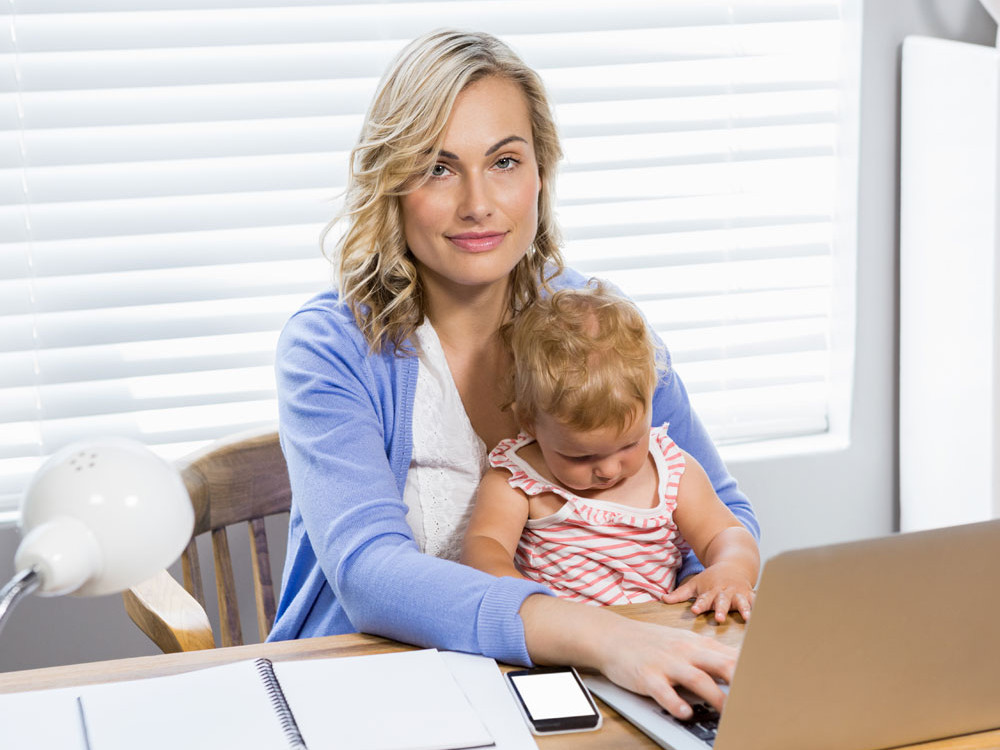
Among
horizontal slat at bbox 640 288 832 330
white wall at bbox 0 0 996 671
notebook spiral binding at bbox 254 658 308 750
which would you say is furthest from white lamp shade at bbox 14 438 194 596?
horizontal slat at bbox 640 288 832 330

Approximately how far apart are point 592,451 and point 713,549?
0.65 ft

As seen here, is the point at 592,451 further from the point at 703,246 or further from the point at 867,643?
the point at 703,246

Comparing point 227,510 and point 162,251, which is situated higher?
point 162,251

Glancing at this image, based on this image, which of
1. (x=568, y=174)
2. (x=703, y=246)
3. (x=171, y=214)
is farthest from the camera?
(x=703, y=246)

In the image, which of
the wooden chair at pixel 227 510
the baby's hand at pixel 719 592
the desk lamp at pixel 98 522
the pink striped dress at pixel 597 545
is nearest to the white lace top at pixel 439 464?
the pink striped dress at pixel 597 545

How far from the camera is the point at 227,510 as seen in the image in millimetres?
1493

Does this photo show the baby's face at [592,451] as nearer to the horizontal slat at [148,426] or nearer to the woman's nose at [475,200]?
the woman's nose at [475,200]

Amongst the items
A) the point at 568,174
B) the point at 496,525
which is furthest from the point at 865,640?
the point at 568,174

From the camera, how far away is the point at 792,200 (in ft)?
7.22

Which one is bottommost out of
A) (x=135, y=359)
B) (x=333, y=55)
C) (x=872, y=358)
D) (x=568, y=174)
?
(x=872, y=358)

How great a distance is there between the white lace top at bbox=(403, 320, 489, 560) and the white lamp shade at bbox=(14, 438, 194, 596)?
0.83m

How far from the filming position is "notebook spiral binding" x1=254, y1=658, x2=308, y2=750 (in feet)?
2.87

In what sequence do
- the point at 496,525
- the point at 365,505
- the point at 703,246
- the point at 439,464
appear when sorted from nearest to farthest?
1. the point at 365,505
2. the point at 496,525
3. the point at 439,464
4. the point at 703,246

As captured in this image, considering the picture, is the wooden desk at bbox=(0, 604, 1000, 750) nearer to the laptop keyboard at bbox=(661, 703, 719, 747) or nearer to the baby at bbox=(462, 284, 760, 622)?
the laptop keyboard at bbox=(661, 703, 719, 747)
